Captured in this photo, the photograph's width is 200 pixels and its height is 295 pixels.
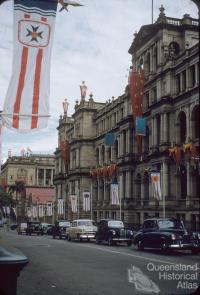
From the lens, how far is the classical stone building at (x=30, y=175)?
3727 inches

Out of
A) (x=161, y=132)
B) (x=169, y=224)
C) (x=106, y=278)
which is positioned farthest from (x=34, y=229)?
(x=106, y=278)

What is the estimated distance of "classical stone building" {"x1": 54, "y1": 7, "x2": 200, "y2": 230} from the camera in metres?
39.0

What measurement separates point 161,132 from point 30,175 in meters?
56.7

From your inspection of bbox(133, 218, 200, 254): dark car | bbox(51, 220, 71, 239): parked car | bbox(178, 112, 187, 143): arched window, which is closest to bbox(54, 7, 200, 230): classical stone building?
bbox(178, 112, 187, 143): arched window

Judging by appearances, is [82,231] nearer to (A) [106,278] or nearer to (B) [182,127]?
(B) [182,127]

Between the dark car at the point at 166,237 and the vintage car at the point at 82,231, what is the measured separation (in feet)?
31.6

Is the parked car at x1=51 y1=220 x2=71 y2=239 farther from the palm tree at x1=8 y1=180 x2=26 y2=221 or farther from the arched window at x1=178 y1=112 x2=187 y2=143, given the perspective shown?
the palm tree at x1=8 y1=180 x2=26 y2=221

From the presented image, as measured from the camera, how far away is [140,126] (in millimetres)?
44469

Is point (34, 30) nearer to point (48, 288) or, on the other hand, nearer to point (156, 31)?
point (48, 288)

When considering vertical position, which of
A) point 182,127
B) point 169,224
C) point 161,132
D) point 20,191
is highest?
point 182,127

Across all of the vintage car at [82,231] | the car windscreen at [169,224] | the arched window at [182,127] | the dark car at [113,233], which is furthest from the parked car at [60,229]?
the car windscreen at [169,224]

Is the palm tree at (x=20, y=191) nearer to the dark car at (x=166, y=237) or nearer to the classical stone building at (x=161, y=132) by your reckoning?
the classical stone building at (x=161, y=132)

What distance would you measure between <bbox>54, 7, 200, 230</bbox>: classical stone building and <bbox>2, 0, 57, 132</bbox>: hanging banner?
25626 mm

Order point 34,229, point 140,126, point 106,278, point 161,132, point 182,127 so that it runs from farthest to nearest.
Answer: point 34,229 < point 140,126 < point 161,132 < point 182,127 < point 106,278
